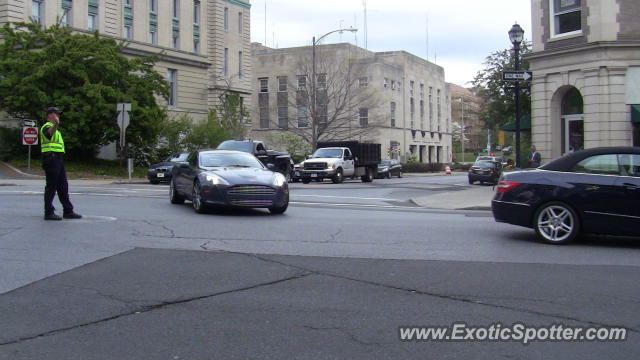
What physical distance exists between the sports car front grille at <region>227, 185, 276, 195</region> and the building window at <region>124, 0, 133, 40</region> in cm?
3964

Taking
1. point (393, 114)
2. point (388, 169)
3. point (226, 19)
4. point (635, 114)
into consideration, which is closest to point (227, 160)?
point (635, 114)

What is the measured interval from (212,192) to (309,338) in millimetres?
8313

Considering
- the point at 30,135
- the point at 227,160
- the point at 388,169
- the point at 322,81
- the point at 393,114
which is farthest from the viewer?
the point at 393,114

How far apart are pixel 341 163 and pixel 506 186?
80.7ft

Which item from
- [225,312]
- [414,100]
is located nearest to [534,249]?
[225,312]

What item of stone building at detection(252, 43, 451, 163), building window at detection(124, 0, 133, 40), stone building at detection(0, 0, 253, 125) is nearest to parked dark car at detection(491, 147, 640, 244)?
stone building at detection(0, 0, 253, 125)

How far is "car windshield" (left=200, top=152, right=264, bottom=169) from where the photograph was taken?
47.0 feet

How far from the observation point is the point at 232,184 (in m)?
13.1

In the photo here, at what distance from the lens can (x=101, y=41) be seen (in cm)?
3688

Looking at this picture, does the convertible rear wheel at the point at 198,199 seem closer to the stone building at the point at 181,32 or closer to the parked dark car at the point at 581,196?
the parked dark car at the point at 581,196

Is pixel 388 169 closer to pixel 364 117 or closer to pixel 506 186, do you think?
pixel 364 117

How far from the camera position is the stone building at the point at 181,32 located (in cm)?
4450

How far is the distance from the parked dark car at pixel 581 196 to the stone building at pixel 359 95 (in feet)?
149

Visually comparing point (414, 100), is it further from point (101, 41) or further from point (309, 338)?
point (309, 338)
